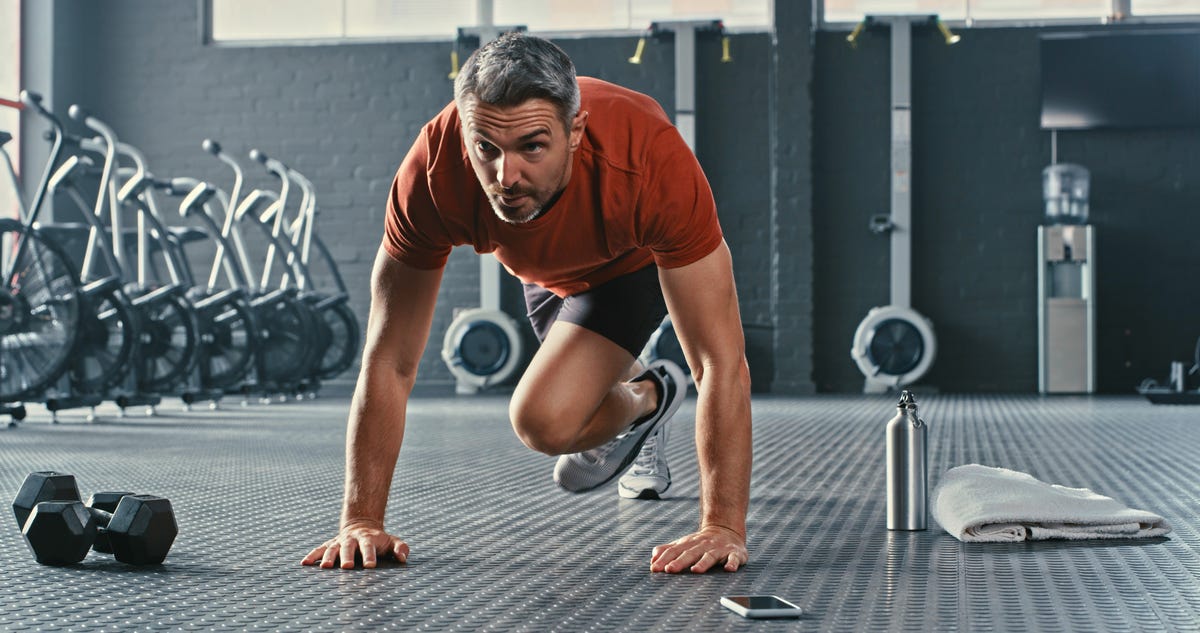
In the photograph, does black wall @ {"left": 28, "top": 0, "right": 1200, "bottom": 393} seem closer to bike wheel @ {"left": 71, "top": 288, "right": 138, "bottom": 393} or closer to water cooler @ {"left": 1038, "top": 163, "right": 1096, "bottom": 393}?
water cooler @ {"left": 1038, "top": 163, "right": 1096, "bottom": 393}

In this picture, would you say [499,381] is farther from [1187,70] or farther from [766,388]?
[1187,70]

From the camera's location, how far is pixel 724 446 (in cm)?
197

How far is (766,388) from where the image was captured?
8.50m

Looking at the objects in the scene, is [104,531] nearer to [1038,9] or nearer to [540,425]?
[540,425]

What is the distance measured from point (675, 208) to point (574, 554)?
0.65 metres

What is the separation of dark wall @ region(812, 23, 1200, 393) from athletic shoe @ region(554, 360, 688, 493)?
590 centimetres

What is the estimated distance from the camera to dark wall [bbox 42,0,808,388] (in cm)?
859

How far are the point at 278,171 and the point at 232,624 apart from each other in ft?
20.0

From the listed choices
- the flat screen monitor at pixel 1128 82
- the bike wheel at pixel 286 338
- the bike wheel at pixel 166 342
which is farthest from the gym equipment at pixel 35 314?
the flat screen monitor at pixel 1128 82

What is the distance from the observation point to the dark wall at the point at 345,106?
28.2 ft

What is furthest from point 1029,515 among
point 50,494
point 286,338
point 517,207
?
point 286,338

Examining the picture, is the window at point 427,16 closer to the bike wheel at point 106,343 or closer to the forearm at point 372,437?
the bike wheel at point 106,343

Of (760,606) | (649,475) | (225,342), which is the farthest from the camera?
(225,342)

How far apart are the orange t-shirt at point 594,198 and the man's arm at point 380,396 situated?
5 cm
